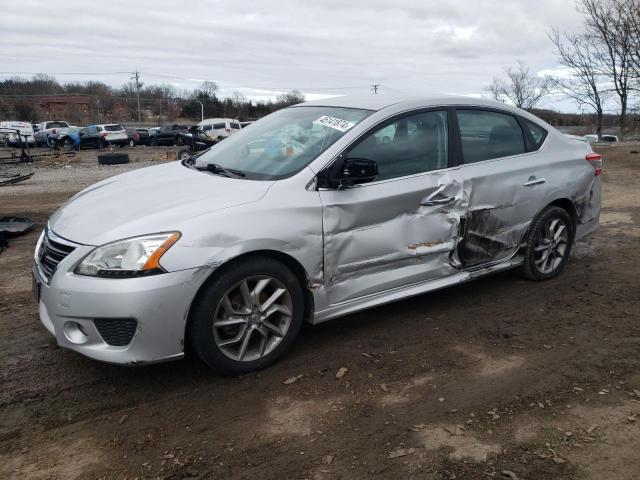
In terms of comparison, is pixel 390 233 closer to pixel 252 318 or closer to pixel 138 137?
pixel 252 318

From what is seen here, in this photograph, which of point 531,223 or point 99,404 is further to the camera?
point 531,223

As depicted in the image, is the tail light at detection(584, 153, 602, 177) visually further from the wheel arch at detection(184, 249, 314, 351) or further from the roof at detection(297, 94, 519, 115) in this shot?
the wheel arch at detection(184, 249, 314, 351)

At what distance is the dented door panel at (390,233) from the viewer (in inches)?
141

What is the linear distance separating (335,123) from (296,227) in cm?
99

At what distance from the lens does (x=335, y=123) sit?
3.96m

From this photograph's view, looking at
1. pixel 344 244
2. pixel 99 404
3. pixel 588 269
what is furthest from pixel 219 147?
pixel 588 269

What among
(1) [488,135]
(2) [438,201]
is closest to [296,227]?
(2) [438,201]

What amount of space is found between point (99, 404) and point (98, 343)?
361 mm

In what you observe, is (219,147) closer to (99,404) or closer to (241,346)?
A: (241,346)

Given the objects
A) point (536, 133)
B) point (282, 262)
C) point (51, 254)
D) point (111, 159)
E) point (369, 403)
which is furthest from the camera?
point (111, 159)

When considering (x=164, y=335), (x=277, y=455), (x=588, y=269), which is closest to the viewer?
(x=277, y=455)

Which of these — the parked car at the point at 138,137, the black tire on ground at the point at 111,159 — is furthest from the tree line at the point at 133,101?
the black tire on ground at the point at 111,159

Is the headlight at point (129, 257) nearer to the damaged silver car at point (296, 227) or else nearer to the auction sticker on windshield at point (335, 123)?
the damaged silver car at point (296, 227)

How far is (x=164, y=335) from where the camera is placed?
9.95ft
